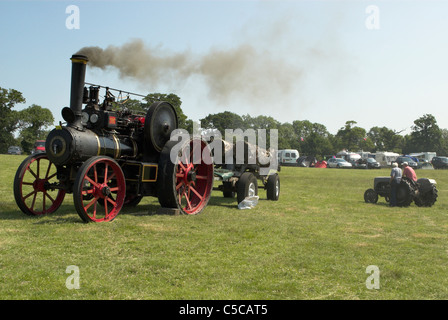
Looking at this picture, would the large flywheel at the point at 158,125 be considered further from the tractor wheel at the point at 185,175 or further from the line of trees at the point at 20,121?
the line of trees at the point at 20,121

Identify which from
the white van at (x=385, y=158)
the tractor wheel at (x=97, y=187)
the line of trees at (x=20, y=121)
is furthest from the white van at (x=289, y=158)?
the tractor wheel at (x=97, y=187)

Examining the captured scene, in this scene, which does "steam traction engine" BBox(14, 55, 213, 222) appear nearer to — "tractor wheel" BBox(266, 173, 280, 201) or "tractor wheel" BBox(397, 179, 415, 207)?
"tractor wheel" BBox(266, 173, 280, 201)

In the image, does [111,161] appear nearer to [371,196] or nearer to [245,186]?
[245,186]

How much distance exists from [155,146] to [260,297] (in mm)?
5908

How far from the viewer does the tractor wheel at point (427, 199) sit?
13.0 metres

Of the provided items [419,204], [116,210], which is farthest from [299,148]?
[116,210]

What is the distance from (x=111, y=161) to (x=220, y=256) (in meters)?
3.43

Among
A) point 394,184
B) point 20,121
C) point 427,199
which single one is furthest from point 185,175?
point 20,121

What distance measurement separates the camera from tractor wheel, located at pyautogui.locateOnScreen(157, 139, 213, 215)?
30.1 ft

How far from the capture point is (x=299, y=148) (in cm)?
8850

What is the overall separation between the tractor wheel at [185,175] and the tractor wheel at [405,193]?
637cm

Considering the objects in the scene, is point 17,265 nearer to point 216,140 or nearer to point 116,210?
point 116,210

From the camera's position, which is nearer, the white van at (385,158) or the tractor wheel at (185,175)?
the tractor wheel at (185,175)

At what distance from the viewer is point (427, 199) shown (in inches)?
516
